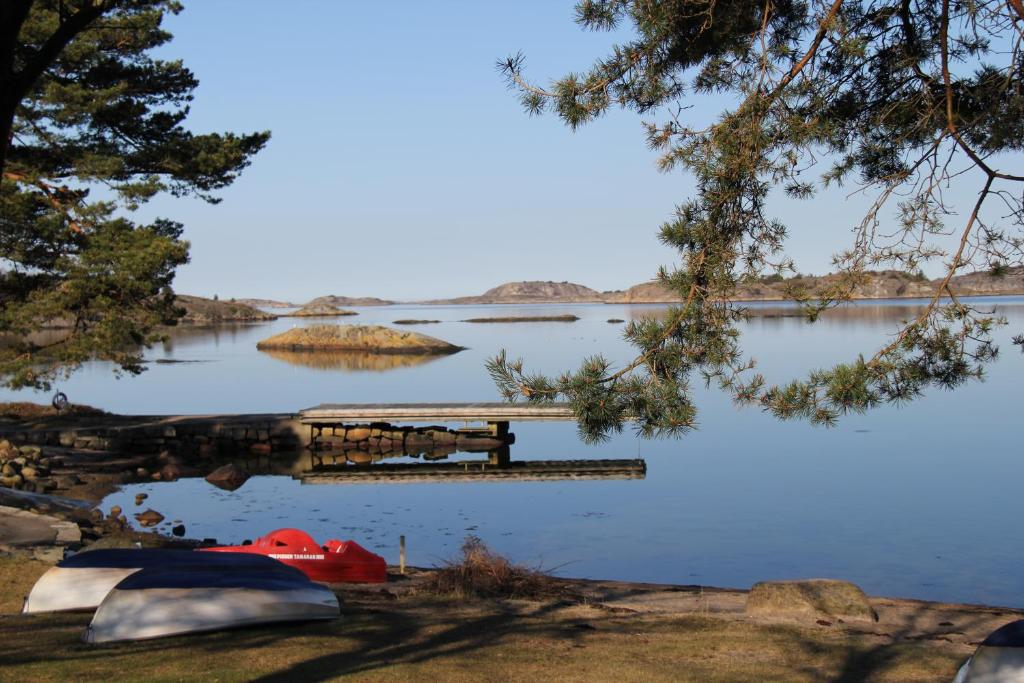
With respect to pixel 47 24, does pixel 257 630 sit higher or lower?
lower

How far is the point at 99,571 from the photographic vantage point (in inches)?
387

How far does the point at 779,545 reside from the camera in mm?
17516

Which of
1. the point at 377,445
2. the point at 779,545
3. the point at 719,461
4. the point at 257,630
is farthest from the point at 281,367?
the point at 257,630

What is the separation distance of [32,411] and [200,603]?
26.3 meters

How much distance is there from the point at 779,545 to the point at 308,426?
1758cm

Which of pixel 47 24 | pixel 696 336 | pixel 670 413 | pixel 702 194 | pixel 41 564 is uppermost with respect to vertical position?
pixel 47 24

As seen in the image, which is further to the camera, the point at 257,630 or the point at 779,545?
the point at 779,545

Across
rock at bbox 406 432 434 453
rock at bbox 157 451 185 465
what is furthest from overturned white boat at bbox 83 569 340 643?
rock at bbox 406 432 434 453

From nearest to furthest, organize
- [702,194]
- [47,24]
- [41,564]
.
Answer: [702,194] → [41,564] → [47,24]

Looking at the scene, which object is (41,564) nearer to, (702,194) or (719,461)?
(702,194)

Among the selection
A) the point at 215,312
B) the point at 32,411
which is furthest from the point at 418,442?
the point at 215,312

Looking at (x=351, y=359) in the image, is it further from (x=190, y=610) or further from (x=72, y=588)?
(x=190, y=610)

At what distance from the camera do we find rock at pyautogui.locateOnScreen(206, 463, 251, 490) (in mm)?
24984

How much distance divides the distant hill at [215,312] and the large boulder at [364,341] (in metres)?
59.4
